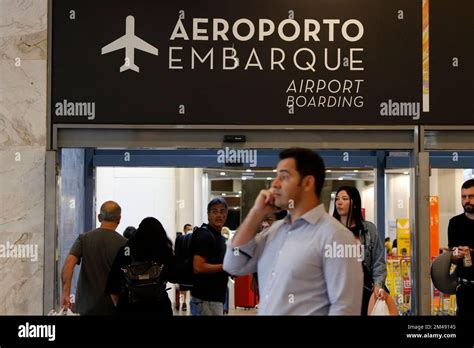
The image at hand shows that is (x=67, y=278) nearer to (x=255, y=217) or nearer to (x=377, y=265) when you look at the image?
(x=377, y=265)

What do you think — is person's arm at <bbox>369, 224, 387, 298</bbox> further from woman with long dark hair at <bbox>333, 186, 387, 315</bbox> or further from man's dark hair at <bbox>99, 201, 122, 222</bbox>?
man's dark hair at <bbox>99, 201, 122, 222</bbox>

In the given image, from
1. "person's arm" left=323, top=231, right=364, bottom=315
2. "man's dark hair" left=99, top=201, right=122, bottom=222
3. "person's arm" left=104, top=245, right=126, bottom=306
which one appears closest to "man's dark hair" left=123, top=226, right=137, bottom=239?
"man's dark hair" left=99, top=201, right=122, bottom=222

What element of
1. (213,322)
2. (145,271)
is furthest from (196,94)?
(213,322)

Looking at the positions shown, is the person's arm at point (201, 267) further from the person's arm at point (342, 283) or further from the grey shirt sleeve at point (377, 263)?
the person's arm at point (342, 283)

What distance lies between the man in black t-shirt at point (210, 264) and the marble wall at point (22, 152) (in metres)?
1.21

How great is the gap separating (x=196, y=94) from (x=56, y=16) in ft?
4.17

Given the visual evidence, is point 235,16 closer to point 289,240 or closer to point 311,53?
point 311,53

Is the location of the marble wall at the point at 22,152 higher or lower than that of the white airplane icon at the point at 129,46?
lower

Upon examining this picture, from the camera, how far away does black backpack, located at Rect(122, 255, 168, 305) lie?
5090 mm

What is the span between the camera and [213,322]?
4.38 m

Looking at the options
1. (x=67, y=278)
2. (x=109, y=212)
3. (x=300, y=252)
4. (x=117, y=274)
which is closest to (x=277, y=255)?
(x=300, y=252)

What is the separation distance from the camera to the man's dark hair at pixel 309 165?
3109 mm

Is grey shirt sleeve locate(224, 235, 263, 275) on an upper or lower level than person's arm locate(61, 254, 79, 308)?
upper

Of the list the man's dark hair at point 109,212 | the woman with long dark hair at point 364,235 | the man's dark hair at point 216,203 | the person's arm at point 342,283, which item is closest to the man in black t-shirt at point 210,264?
the man's dark hair at point 216,203
